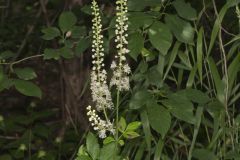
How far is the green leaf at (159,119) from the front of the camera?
1670 mm

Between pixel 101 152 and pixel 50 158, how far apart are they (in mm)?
1502

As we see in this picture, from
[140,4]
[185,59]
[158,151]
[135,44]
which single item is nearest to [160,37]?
[135,44]

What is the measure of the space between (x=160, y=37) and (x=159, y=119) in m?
0.28

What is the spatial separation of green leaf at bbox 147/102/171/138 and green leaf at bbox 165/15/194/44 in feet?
1.00

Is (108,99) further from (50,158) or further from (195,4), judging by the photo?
(50,158)

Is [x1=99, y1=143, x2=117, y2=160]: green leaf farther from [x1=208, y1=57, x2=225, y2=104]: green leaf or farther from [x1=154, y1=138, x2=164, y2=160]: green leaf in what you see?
[x1=208, y1=57, x2=225, y2=104]: green leaf

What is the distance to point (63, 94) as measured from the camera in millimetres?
3604

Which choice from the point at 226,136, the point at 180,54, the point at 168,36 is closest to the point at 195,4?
the point at 180,54

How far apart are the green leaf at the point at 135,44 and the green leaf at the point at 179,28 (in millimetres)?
123

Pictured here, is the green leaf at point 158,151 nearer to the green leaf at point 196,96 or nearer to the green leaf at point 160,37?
the green leaf at point 196,96

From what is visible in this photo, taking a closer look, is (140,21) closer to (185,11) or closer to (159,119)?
(185,11)

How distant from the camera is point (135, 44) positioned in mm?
1771

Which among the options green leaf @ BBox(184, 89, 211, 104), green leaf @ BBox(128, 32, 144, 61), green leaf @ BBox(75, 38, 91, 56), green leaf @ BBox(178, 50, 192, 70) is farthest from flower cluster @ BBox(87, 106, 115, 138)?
green leaf @ BBox(178, 50, 192, 70)

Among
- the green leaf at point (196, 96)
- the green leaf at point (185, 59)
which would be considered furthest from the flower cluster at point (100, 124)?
the green leaf at point (185, 59)
